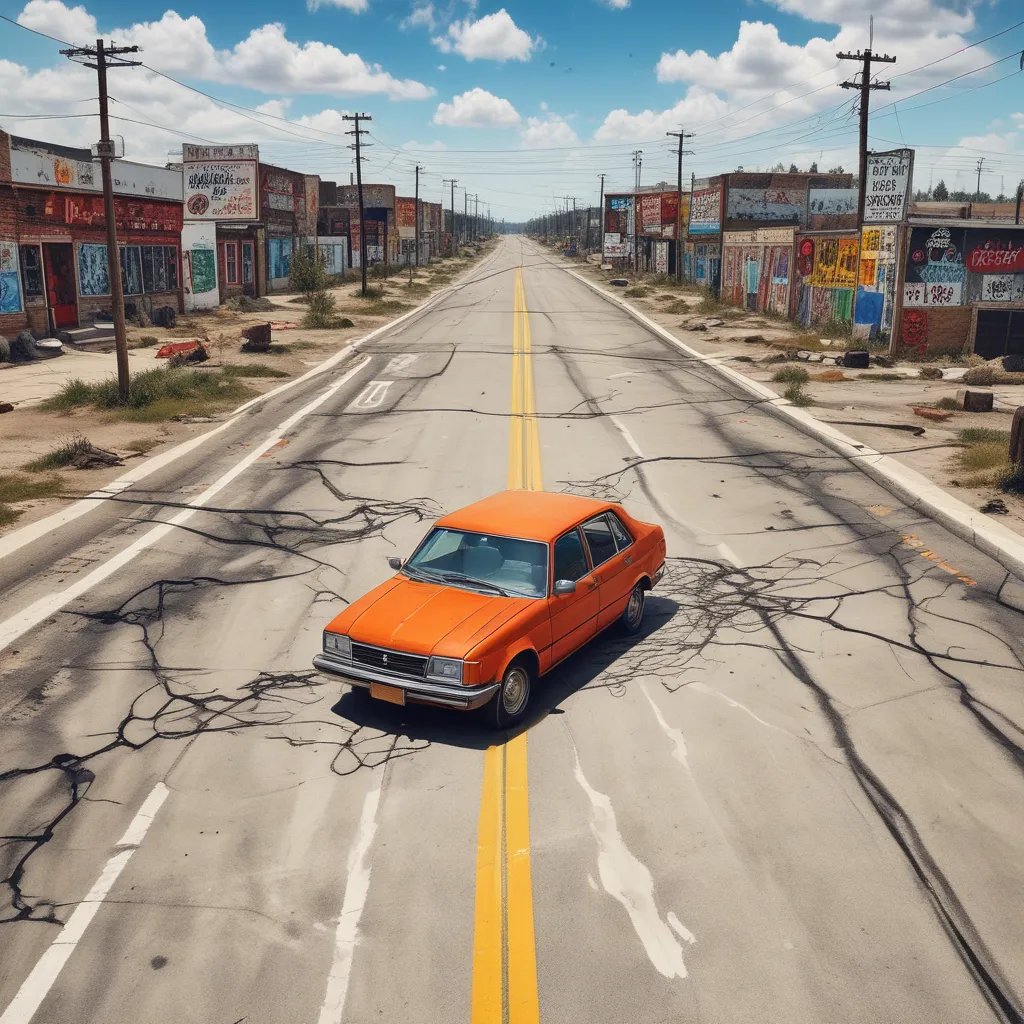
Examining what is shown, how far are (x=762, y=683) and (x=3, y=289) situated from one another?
91.5ft

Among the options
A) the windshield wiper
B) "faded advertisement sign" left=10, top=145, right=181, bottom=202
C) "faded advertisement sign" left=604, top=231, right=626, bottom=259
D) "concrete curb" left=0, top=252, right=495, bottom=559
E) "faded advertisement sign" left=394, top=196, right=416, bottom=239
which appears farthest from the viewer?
"faded advertisement sign" left=394, top=196, right=416, bottom=239

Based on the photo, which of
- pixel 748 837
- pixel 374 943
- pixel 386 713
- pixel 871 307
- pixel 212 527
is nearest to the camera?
pixel 374 943

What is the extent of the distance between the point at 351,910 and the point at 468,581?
354 cm

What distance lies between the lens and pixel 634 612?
33.5ft

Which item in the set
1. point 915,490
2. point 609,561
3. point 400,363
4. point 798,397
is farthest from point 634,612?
point 400,363

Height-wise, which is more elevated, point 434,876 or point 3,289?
point 3,289

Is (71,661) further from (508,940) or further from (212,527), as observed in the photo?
(508,940)

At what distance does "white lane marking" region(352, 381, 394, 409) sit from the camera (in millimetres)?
23934

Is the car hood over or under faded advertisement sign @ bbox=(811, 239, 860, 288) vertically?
under

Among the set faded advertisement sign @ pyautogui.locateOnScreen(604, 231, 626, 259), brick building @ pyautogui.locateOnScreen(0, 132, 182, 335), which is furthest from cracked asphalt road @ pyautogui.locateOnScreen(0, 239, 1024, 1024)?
faded advertisement sign @ pyautogui.locateOnScreen(604, 231, 626, 259)

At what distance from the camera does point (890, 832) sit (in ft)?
22.1

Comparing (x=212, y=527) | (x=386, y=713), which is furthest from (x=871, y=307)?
(x=386, y=713)

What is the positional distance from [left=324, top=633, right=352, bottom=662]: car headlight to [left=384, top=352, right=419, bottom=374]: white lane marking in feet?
71.2

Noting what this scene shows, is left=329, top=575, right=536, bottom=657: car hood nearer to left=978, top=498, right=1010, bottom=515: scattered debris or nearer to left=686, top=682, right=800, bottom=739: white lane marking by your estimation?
left=686, top=682, right=800, bottom=739: white lane marking
